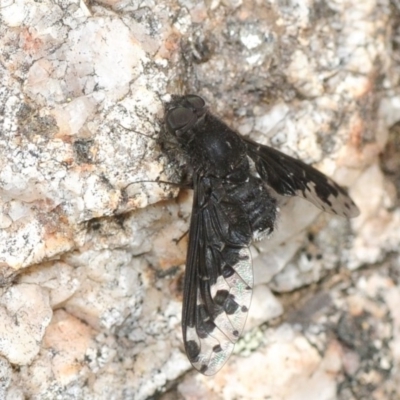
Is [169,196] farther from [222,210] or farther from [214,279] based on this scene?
[214,279]

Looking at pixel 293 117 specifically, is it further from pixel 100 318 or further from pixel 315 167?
pixel 100 318

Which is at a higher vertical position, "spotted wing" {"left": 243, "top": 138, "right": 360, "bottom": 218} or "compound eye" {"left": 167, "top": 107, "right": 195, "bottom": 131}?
"compound eye" {"left": 167, "top": 107, "right": 195, "bottom": 131}

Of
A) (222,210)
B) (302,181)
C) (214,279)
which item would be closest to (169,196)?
(222,210)

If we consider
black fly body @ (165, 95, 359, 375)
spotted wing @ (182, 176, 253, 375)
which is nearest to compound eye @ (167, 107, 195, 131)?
black fly body @ (165, 95, 359, 375)

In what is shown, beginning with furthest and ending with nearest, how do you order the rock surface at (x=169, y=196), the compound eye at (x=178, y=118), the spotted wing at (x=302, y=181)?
the spotted wing at (x=302, y=181) → the compound eye at (x=178, y=118) → the rock surface at (x=169, y=196)

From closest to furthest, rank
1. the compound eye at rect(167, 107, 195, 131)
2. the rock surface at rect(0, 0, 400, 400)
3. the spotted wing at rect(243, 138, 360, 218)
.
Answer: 1. the rock surface at rect(0, 0, 400, 400)
2. the compound eye at rect(167, 107, 195, 131)
3. the spotted wing at rect(243, 138, 360, 218)

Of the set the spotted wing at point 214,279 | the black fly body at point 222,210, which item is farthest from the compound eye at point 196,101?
the spotted wing at point 214,279

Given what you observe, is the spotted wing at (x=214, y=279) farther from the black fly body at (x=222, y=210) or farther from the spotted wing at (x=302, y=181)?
the spotted wing at (x=302, y=181)

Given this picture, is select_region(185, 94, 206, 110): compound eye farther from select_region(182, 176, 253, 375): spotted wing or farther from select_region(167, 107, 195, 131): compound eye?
select_region(182, 176, 253, 375): spotted wing

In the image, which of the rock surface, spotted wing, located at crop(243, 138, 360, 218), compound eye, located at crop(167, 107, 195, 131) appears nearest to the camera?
the rock surface
